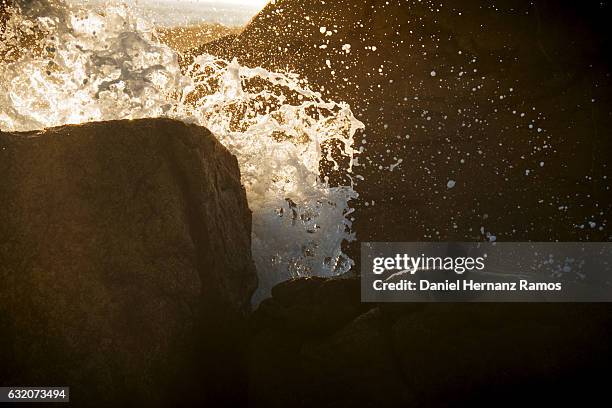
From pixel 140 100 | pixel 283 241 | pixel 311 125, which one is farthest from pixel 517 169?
pixel 140 100

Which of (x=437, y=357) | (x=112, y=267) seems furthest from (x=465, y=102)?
(x=112, y=267)

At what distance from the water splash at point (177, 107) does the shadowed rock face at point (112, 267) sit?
493 mm

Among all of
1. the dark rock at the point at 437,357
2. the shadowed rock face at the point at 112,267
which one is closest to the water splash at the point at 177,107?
the shadowed rock face at the point at 112,267

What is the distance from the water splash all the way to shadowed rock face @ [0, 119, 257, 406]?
0.49m

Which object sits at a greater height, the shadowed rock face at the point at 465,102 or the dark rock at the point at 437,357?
A: the shadowed rock face at the point at 465,102

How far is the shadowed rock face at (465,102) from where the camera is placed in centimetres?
446

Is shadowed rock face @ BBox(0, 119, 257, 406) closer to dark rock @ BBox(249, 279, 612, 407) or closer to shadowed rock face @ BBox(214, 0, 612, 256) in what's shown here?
dark rock @ BBox(249, 279, 612, 407)

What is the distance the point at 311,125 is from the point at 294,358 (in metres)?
1.96

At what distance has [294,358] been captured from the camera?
198cm

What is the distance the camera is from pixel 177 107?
9.46 ft

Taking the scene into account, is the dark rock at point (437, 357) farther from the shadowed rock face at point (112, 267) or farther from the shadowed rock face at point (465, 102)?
the shadowed rock face at point (465, 102)

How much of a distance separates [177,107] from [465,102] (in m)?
3.02

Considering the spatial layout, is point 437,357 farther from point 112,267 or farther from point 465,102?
point 465,102

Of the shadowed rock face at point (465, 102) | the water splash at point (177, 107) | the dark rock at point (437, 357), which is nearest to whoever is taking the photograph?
the dark rock at point (437, 357)
